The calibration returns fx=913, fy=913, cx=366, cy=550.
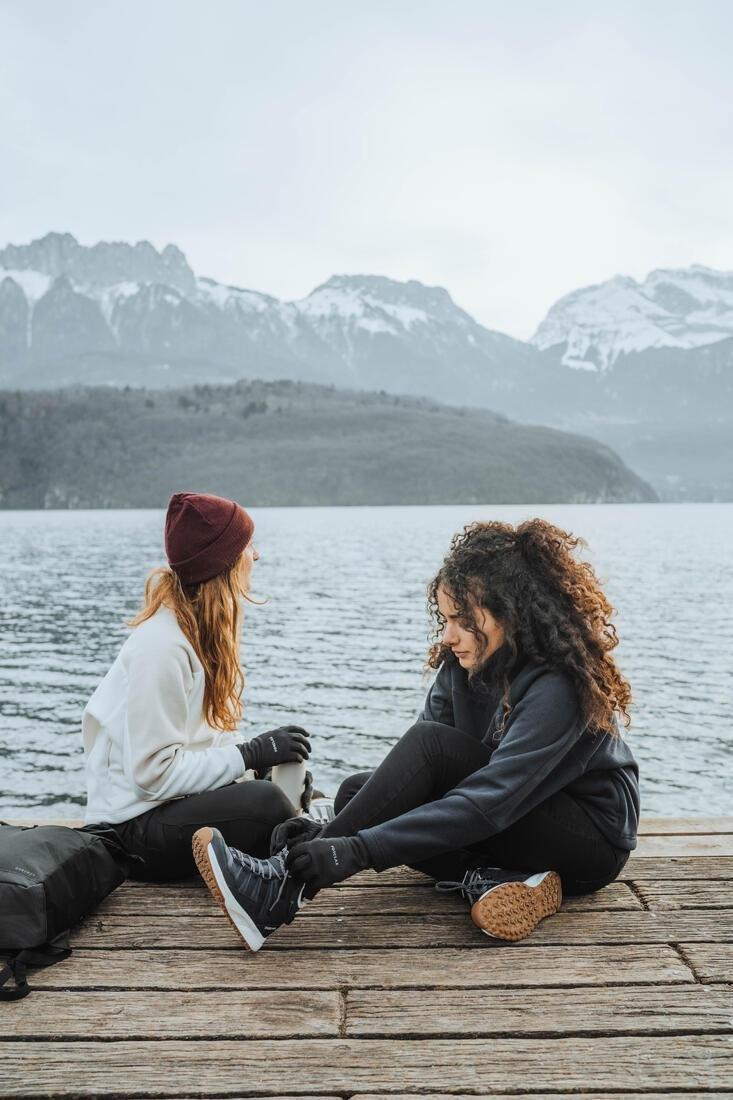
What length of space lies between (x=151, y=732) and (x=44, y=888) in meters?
0.64

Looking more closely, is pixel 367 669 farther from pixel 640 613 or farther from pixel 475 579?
pixel 475 579

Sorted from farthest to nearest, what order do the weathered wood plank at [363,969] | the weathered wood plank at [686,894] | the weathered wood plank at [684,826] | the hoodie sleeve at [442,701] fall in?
1. the weathered wood plank at [684,826]
2. the hoodie sleeve at [442,701]
3. the weathered wood plank at [686,894]
4. the weathered wood plank at [363,969]

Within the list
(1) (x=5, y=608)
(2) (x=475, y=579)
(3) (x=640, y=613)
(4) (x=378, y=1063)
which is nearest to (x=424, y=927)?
(4) (x=378, y=1063)

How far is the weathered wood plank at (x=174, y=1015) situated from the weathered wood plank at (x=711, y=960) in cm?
121

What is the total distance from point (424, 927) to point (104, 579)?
40525mm

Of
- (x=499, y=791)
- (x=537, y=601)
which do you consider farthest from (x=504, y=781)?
(x=537, y=601)

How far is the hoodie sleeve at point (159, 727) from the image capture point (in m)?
3.45

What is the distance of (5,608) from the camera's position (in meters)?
31.6

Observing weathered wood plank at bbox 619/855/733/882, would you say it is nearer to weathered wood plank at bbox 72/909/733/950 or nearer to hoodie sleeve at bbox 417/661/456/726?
weathered wood plank at bbox 72/909/733/950

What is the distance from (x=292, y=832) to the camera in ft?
11.5

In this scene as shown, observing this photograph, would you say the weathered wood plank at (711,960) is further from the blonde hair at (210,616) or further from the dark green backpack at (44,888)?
the dark green backpack at (44,888)

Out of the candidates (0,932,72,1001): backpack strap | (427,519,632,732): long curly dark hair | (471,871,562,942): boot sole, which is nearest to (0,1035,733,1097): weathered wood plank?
(0,932,72,1001): backpack strap

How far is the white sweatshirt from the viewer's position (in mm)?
3457

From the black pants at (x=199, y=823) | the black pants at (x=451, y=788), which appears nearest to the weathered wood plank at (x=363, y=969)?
the black pants at (x=451, y=788)
